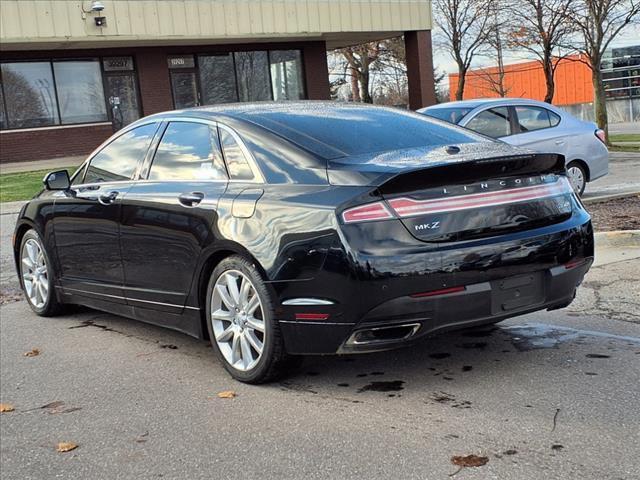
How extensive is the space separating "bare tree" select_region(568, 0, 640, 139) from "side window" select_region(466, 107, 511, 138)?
12587mm

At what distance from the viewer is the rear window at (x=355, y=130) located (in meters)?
4.27

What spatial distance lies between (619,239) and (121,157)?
191 inches

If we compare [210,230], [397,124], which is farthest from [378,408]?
[397,124]

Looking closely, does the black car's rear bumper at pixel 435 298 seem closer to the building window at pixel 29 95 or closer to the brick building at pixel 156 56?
the brick building at pixel 156 56

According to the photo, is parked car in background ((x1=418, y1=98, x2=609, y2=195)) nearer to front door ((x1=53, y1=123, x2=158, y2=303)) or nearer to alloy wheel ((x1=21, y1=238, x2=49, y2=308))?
front door ((x1=53, y1=123, x2=158, y2=303))

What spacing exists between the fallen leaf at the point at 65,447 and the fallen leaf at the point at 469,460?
1856 mm

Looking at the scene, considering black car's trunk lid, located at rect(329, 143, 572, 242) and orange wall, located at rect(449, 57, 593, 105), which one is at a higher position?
orange wall, located at rect(449, 57, 593, 105)

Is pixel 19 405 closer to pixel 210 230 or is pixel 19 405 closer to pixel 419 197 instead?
pixel 210 230

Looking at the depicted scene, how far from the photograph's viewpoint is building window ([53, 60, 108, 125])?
23.4 metres

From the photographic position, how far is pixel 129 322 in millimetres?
6191

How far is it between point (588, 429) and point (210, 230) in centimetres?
233

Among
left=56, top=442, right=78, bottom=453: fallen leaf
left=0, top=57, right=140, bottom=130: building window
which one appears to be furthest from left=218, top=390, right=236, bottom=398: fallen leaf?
left=0, top=57, right=140, bottom=130: building window

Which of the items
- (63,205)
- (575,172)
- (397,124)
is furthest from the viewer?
(575,172)

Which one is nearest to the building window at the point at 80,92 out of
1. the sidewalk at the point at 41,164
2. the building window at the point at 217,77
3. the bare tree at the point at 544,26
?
the sidewalk at the point at 41,164
